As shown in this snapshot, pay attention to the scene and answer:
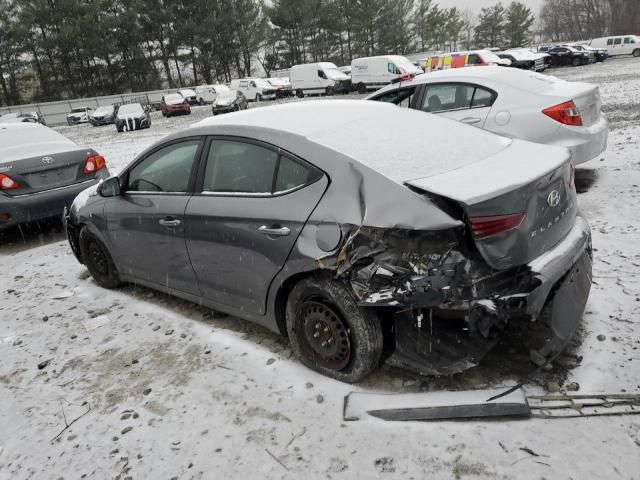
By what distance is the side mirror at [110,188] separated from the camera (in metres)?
4.18

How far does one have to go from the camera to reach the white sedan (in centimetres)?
552

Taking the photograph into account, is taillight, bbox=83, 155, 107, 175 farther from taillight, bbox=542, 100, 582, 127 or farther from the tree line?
the tree line

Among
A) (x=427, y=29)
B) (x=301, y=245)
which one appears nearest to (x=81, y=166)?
(x=301, y=245)

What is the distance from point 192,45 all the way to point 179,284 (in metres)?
51.7

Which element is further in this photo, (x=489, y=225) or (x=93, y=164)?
(x=93, y=164)

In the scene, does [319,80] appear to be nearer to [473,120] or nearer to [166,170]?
[473,120]

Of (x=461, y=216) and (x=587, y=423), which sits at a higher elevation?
(x=461, y=216)

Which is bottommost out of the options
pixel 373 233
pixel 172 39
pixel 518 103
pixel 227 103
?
pixel 227 103

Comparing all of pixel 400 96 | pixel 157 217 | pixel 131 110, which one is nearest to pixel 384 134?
pixel 157 217

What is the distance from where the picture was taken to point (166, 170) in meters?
3.84

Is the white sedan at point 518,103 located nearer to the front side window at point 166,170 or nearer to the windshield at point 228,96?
the front side window at point 166,170

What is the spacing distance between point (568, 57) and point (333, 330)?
1523 inches

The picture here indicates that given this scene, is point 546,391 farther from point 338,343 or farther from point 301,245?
point 301,245

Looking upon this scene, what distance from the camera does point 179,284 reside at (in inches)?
151
